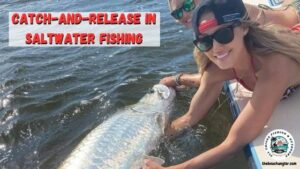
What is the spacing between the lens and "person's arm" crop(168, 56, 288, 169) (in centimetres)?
380

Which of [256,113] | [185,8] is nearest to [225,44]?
[256,113]

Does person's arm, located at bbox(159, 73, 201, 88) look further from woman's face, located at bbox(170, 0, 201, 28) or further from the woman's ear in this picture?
the woman's ear

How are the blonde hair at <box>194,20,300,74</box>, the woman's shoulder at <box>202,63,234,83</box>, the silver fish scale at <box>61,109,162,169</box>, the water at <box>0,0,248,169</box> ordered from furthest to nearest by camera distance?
the water at <box>0,0,248,169</box>
the woman's shoulder at <box>202,63,234,83</box>
the silver fish scale at <box>61,109,162,169</box>
the blonde hair at <box>194,20,300,74</box>

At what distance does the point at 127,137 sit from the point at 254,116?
4.42ft

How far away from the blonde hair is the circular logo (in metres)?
0.66

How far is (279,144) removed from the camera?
3.92 m

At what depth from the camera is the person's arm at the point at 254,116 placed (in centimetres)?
380

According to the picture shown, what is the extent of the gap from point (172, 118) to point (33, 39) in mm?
5422

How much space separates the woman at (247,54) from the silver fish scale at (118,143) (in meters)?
0.33

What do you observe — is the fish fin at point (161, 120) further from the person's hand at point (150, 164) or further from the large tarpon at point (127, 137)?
the person's hand at point (150, 164)

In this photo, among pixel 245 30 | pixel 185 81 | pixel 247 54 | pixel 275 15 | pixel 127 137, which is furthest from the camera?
pixel 185 81

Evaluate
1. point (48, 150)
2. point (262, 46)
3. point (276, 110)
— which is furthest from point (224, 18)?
point (48, 150)

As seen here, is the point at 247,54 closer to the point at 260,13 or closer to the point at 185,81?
the point at 260,13

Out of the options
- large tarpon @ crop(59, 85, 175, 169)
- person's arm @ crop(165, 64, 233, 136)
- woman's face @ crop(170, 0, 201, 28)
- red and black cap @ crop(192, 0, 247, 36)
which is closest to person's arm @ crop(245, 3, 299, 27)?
woman's face @ crop(170, 0, 201, 28)
